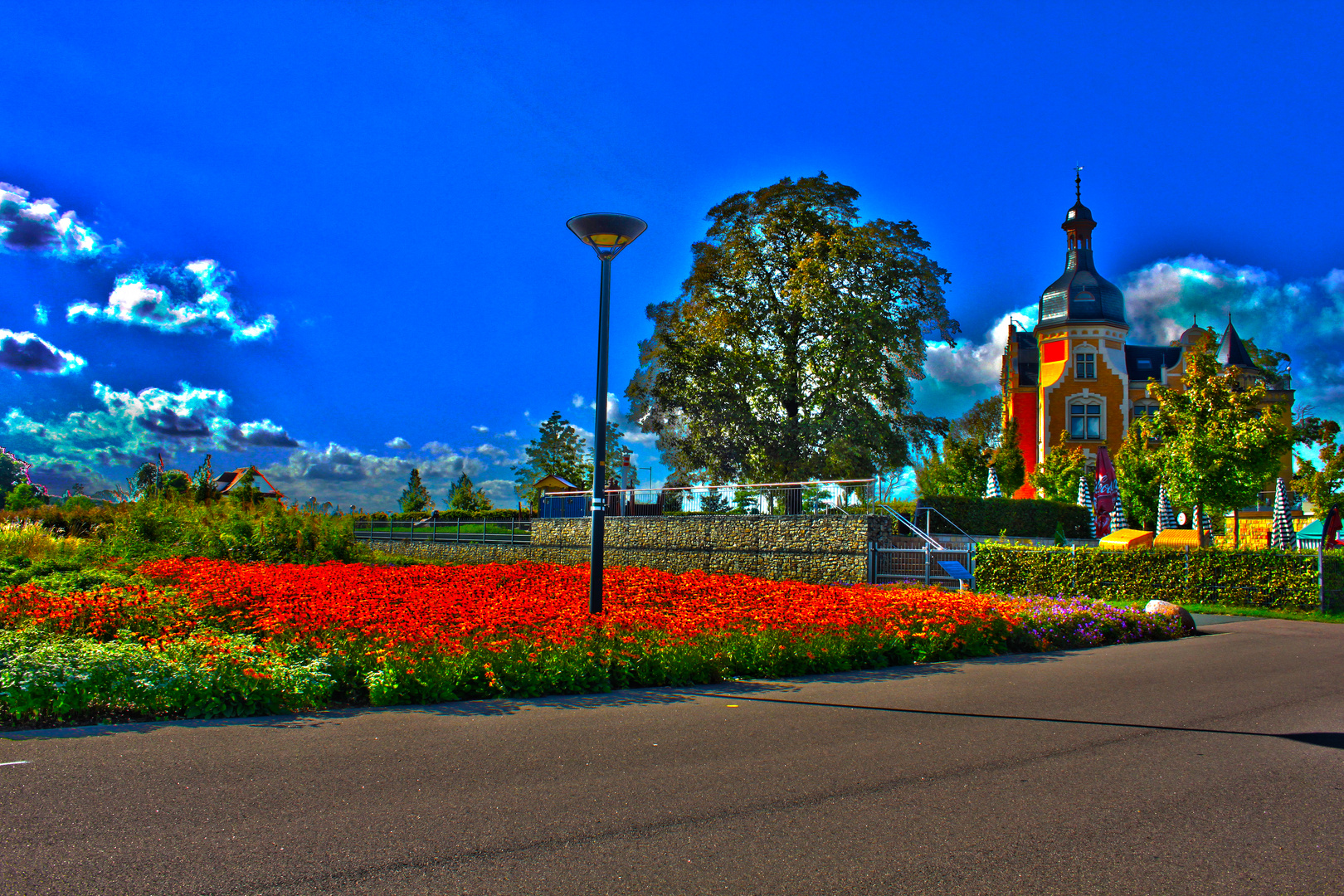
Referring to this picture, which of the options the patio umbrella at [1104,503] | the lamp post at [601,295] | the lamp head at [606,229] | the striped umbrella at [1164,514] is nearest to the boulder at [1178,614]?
the lamp post at [601,295]

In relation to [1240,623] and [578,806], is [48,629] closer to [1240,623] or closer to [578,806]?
[578,806]

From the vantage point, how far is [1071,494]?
44.4m

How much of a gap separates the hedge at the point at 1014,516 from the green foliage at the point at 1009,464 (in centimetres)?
878

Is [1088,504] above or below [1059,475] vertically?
below

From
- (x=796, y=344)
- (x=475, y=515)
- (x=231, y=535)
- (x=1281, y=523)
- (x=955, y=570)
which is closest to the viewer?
(x=955, y=570)

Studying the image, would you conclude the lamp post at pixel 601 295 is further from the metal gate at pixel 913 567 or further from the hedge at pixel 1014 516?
the hedge at pixel 1014 516

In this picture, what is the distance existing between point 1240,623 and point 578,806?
596 inches

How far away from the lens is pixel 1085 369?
53.0 meters

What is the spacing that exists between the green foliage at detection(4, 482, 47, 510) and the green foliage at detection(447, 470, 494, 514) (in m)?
25.1

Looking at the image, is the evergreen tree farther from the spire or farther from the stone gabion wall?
the spire

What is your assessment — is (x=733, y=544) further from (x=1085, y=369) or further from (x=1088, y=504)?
(x=1085, y=369)

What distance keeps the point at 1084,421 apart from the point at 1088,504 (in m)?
14.6

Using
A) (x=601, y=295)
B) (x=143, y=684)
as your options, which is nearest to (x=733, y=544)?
(x=601, y=295)

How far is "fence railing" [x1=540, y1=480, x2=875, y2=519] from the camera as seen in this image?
18.3m
